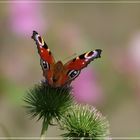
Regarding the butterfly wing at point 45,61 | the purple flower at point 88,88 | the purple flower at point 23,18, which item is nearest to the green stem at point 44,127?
the butterfly wing at point 45,61

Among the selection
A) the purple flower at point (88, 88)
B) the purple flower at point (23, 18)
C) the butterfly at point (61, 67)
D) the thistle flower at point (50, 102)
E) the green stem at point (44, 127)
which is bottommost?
the green stem at point (44, 127)

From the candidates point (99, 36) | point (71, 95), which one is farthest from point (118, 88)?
point (71, 95)

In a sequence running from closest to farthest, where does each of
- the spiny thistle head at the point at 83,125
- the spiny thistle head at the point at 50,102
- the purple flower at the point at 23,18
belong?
the spiny thistle head at the point at 83,125 < the spiny thistle head at the point at 50,102 < the purple flower at the point at 23,18

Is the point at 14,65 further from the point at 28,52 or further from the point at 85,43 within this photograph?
the point at 85,43

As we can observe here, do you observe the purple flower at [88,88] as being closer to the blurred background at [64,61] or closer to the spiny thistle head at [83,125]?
the blurred background at [64,61]

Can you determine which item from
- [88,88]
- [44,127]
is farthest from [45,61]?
[88,88]

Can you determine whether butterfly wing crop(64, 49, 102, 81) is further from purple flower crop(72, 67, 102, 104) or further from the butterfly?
purple flower crop(72, 67, 102, 104)
